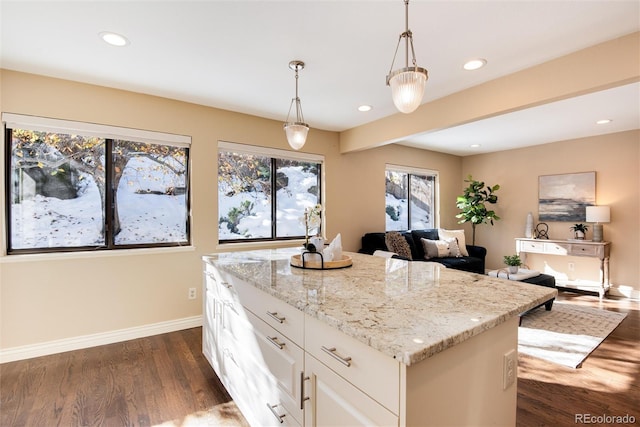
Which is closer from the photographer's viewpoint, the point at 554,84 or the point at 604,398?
the point at 604,398

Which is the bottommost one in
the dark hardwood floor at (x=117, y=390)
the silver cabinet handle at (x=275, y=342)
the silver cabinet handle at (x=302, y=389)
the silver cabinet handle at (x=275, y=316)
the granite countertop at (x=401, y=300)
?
the dark hardwood floor at (x=117, y=390)

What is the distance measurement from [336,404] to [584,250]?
520cm

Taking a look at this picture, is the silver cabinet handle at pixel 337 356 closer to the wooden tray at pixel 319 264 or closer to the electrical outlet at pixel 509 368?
the electrical outlet at pixel 509 368

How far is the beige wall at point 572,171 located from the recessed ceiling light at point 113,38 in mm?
6074

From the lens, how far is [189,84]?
296 centimetres

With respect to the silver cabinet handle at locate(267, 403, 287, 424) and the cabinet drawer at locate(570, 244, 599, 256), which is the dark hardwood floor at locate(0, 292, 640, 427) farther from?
the cabinet drawer at locate(570, 244, 599, 256)

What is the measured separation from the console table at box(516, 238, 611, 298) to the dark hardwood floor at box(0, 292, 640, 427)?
1892 mm

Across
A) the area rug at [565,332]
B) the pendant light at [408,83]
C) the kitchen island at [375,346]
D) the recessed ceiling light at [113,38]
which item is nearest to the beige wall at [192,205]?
the recessed ceiling light at [113,38]

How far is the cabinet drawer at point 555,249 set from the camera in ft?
15.8

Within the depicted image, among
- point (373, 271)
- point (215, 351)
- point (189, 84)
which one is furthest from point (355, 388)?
point (189, 84)

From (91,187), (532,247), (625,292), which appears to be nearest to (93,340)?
(91,187)

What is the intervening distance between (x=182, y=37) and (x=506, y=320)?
248 centimetres

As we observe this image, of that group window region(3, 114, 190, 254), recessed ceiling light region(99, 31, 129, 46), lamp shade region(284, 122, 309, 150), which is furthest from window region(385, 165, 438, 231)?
recessed ceiling light region(99, 31, 129, 46)

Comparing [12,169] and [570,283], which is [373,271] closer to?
[12,169]
